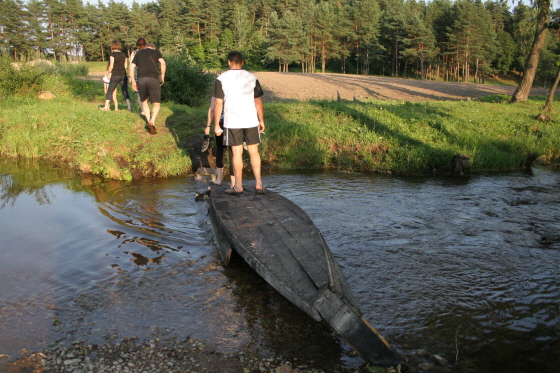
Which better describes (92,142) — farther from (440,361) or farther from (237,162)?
(440,361)

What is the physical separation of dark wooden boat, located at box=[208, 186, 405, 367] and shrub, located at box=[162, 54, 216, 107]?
922cm

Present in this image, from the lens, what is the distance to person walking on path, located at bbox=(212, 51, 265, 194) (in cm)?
603

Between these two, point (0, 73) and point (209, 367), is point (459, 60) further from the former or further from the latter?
point (209, 367)

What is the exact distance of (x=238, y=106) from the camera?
6105mm

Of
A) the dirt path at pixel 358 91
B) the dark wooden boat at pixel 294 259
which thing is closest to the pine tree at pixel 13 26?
the dirt path at pixel 358 91

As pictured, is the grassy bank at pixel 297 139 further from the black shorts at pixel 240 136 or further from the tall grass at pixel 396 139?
the black shorts at pixel 240 136

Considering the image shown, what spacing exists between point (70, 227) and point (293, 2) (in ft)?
255

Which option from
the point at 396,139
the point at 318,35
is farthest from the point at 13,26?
the point at 396,139

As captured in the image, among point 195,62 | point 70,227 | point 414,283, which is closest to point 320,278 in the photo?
point 414,283

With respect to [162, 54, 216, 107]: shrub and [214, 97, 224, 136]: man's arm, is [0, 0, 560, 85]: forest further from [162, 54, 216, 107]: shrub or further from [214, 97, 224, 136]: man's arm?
[214, 97, 224, 136]: man's arm

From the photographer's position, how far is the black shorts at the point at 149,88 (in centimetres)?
1030

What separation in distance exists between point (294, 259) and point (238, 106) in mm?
2742

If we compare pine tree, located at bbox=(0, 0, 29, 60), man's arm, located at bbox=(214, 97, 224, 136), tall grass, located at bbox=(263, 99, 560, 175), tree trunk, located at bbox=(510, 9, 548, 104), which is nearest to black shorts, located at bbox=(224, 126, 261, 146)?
man's arm, located at bbox=(214, 97, 224, 136)

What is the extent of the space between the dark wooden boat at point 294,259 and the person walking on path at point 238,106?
2.62ft
